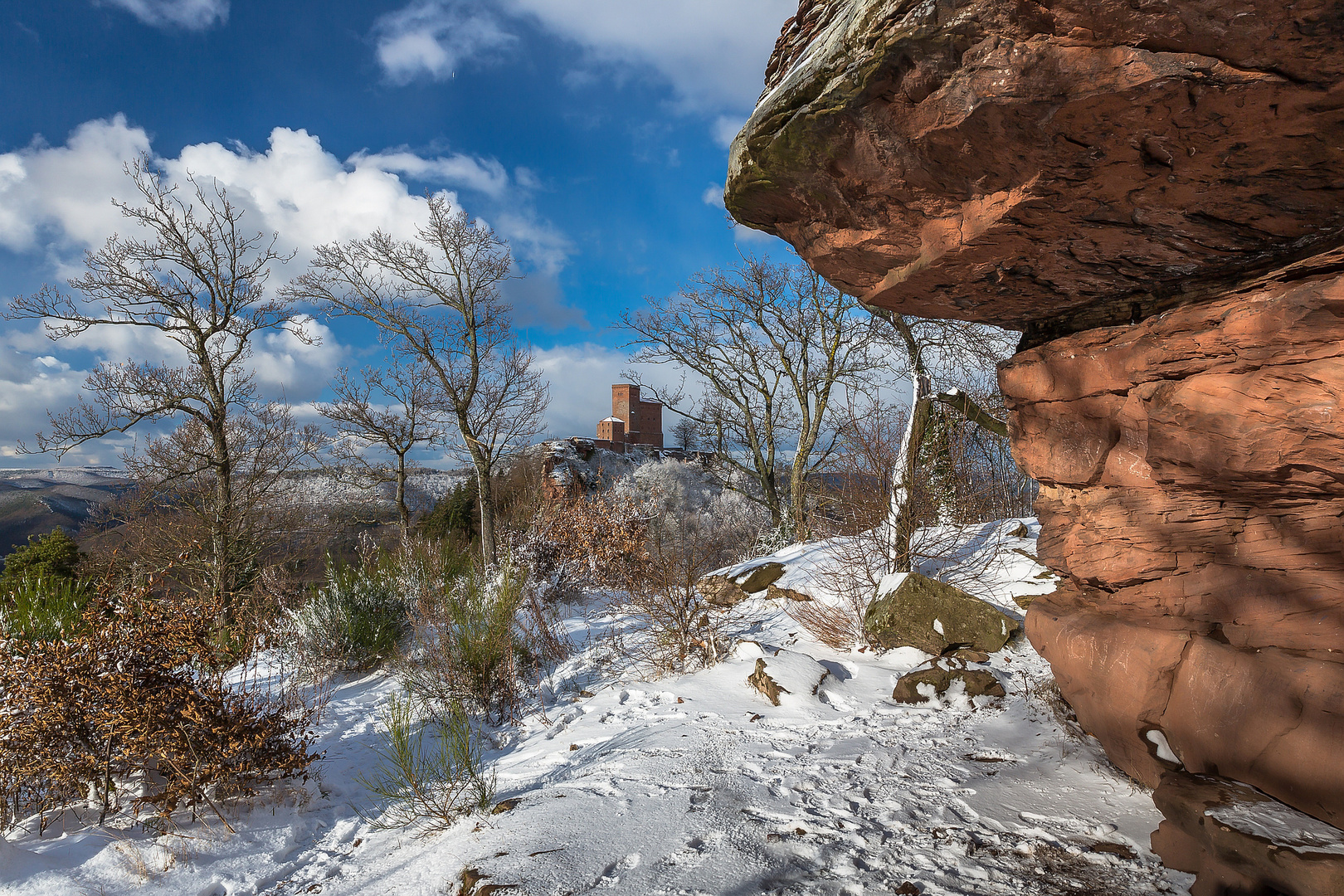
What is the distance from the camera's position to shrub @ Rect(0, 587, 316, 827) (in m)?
3.29

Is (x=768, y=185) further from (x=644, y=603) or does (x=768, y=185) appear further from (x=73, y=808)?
(x=73, y=808)

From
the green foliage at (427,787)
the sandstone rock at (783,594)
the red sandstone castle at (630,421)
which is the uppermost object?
the red sandstone castle at (630,421)

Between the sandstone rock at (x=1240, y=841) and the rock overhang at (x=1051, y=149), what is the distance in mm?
2030

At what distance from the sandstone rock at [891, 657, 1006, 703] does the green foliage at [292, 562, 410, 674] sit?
4972 millimetres

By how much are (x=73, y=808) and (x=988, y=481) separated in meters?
11.0

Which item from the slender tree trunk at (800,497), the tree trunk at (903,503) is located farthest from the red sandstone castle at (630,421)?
the tree trunk at (903,503)

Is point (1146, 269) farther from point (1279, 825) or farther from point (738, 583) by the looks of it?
point (738, 583)

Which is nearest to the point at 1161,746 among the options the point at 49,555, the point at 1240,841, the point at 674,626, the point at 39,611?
the point at 1240,841

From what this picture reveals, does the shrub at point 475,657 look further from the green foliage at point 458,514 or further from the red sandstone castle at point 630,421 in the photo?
the red sandstone castle at point 630,421

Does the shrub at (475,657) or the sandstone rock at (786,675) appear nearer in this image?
the sandstone rock at (786,675)

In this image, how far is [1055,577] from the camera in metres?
6.33

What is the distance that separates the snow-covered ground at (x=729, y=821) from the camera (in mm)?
2375

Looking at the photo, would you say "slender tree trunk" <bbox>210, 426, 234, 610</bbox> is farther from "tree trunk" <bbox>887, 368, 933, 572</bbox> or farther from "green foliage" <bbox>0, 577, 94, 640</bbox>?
"tree trunk" <bbox>887, 368, 933, 572</bbox>

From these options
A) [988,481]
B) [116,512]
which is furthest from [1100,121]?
[116,512]
